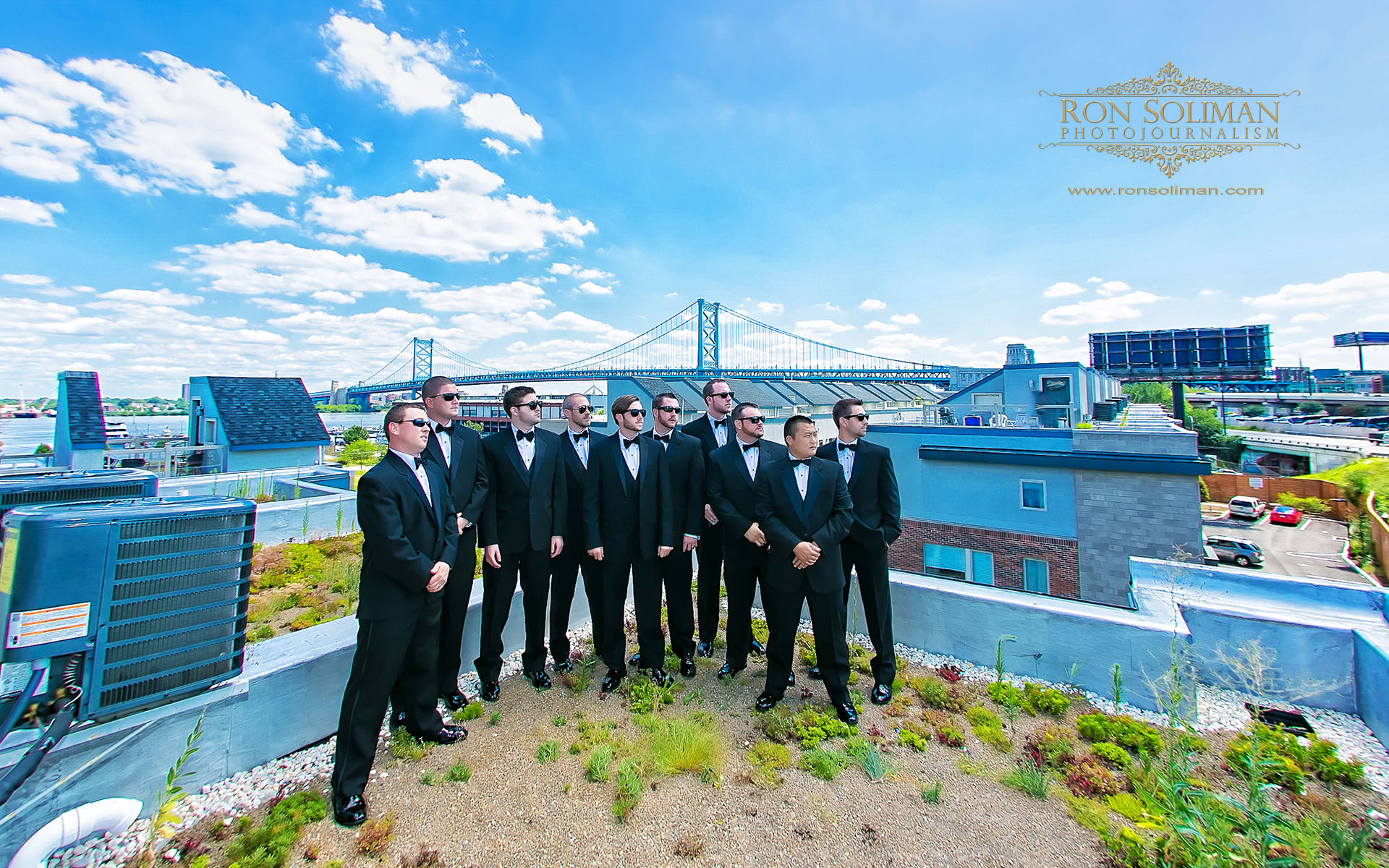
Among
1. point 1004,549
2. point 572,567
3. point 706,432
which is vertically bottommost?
point 1004,549

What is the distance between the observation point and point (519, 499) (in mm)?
3775

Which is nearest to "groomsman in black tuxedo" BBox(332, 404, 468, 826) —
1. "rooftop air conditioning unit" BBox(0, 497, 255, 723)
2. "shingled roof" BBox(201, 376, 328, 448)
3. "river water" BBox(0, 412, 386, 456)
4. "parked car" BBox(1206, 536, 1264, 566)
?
"rooftop air conditioning unit" BBox(0, 497, 255, 723)

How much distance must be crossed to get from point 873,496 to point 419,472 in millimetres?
3034

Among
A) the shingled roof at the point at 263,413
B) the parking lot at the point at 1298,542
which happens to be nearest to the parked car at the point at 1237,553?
the parking lot at the point at 1298,542

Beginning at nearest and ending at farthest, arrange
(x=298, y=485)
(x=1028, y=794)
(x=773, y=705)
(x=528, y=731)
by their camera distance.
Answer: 1. (x=1028, y=794)
2. (x=528, y=731)
3. (x=773, y=705)
4. (x=298, y=485)

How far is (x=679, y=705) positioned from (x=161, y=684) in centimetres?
279

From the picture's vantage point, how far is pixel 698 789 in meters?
2.80

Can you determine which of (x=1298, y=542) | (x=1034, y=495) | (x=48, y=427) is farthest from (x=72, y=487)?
(x=48, y=427)

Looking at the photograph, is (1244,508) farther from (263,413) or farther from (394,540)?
(263,413)

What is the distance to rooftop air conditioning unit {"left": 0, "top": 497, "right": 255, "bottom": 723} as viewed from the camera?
7.05 feet

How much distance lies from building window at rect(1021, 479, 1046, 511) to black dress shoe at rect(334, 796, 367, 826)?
13.4 meters

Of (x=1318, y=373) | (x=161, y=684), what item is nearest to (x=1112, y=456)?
(x=161, y=684)

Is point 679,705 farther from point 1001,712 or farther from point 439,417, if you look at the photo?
point 439,417

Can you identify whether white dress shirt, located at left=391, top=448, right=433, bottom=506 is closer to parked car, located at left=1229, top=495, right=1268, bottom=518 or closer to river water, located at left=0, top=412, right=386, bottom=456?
river water, located at left=0, top=412, right=386, bottom=456
